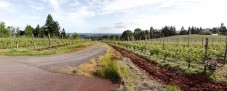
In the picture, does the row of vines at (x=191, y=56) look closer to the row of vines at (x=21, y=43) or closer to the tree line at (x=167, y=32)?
the row of vines at (x=21, y=43)

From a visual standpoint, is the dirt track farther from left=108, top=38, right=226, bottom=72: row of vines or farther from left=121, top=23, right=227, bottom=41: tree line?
left=121, top=23, right=227, bottom=41: tree line

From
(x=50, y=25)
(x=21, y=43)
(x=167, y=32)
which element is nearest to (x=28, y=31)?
(x=50, y=25)

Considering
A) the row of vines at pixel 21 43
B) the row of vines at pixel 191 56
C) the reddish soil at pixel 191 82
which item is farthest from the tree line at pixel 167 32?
the reddish soil at pixel 191 82

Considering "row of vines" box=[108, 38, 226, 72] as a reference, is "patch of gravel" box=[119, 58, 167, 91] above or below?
below

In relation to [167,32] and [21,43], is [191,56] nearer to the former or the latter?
[21,43]

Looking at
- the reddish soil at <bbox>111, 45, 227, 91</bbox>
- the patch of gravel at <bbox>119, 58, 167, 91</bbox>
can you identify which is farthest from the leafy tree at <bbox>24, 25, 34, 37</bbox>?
the patch of gravel at <bbox>119, 58, 167, 91</bbox>

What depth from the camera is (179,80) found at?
15766 millimetres

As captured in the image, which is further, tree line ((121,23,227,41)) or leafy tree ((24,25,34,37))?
tree line ((121,23,227,41))

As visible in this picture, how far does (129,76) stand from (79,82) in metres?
3.87

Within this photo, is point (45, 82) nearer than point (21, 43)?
Yes

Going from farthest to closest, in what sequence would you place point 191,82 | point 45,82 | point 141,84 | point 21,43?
point 21,43
point 191,82
point 141,84
point 45,82

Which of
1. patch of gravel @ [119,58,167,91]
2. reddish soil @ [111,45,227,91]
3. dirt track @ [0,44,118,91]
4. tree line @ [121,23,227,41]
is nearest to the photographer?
dirt track @ [0,44,118,91]

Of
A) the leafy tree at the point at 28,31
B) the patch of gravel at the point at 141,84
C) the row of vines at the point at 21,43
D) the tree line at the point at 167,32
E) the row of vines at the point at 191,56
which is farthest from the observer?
the tree line at the point at 167,32

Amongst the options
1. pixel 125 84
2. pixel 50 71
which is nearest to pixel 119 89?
pixel 125 84
